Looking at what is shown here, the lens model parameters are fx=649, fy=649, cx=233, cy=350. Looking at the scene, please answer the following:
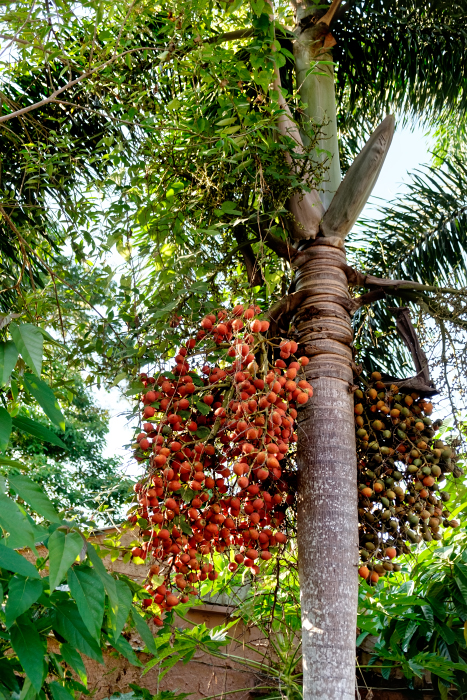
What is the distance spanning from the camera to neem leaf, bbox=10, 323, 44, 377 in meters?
1.26

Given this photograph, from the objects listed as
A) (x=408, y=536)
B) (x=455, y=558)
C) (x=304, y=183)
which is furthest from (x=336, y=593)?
(x=304, y=183)

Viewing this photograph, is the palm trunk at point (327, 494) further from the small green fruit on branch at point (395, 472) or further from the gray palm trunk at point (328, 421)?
the small green fruit on branch at point (395, 472)

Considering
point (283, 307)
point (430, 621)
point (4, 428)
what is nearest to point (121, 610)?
point (4, 428)

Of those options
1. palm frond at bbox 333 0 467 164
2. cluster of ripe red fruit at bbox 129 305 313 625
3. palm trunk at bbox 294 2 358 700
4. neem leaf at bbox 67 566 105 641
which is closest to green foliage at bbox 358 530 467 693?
palm trunk at bbox 294 2 358 700

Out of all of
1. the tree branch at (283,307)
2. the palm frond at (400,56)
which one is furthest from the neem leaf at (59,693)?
the palm frond at (400,56)

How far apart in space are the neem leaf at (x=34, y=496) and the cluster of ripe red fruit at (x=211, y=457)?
0.45 metres

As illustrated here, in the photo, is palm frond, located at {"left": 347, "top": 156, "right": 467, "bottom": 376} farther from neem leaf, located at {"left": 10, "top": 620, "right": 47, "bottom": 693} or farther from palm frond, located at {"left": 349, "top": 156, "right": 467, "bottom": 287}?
neem leaf, located at {"left": 10, "top": 620, "right": 47, "bottom": 693}

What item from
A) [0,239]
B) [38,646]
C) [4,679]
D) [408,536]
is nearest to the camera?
[38,646]

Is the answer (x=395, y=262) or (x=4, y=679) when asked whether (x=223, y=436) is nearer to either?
(x=4, y=679)

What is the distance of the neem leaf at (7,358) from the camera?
1232 mm

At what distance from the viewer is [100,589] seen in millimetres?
1249

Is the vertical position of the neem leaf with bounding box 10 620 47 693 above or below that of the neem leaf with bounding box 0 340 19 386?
below

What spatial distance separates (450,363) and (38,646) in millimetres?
1699

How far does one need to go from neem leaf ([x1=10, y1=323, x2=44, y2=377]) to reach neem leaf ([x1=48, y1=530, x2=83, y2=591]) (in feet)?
1.02
